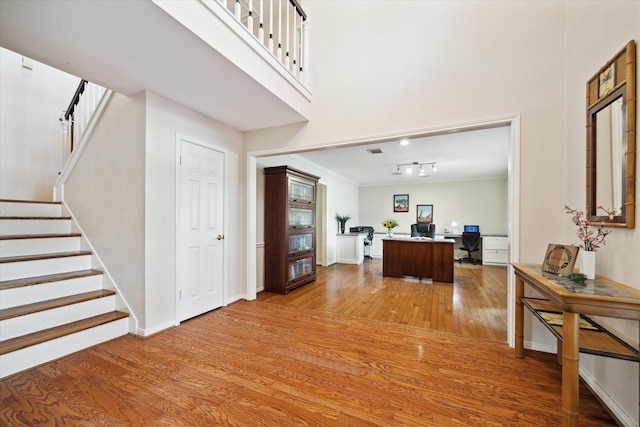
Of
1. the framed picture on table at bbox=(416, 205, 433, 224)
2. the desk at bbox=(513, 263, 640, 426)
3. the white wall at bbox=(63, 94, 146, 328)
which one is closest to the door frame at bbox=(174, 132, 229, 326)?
the white wall at bbox=(63, 94, 146, 328)

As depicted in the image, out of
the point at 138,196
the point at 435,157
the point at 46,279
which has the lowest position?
the point at 46,279

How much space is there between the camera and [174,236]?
2787mm

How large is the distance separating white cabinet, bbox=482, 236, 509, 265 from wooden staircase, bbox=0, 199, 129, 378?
311 inches

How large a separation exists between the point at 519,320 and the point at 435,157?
3943 millimetres

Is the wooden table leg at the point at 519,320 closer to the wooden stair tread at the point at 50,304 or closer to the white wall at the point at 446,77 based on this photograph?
the white wall at the point at 446,77

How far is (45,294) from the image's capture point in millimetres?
2369

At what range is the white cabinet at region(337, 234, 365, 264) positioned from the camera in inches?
273

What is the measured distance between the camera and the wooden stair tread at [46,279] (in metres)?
2.23

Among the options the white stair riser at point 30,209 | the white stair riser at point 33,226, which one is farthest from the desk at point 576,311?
the white stair riser at point 30,209

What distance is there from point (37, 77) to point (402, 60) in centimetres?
537

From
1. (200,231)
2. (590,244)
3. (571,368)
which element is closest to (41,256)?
(200,231)

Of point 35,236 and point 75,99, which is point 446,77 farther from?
point 75,99

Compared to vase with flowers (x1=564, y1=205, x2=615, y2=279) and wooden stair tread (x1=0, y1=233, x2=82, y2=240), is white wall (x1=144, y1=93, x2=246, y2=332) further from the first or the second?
vase with flowers (x1=564, y1=205, x2=615, y2=279)

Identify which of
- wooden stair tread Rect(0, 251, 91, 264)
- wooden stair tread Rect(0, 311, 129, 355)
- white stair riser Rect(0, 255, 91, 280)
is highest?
wooden stair tread Rect(0, 251, 91, 264)
